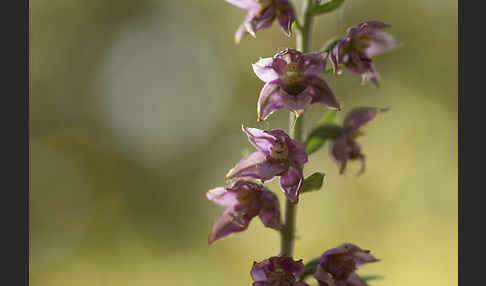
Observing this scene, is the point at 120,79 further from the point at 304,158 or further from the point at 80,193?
the point at 304,158

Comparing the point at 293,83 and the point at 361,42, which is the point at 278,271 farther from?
the point at 361,42

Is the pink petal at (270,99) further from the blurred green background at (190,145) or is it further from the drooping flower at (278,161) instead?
the blurred green background at (190,145)

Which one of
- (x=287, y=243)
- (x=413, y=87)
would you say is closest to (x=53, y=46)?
(x=413, y=87)

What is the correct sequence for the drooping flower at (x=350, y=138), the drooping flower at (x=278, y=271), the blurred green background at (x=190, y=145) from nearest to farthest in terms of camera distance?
the drooping flower at (x=278, y=271) → the drooping flower at (x=350, y=138) → the blurred green background at (x=190, y=145)

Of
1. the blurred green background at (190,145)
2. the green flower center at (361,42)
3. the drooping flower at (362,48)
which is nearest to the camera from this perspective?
the drooping flower at (362,48)

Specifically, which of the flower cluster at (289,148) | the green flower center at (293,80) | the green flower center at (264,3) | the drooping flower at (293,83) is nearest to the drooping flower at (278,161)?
the flower cluster at (289,148)

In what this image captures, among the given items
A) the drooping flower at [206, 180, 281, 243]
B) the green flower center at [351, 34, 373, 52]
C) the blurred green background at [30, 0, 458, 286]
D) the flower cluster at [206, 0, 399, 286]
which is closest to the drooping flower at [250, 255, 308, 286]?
the flower cluster at [206, 0, 399, 286]

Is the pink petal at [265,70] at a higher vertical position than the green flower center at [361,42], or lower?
lower

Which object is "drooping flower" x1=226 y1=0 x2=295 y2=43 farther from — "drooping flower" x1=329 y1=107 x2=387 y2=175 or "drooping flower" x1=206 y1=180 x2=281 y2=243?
"drooping flower" x1=206 y1=180 x2=281 y2=243
